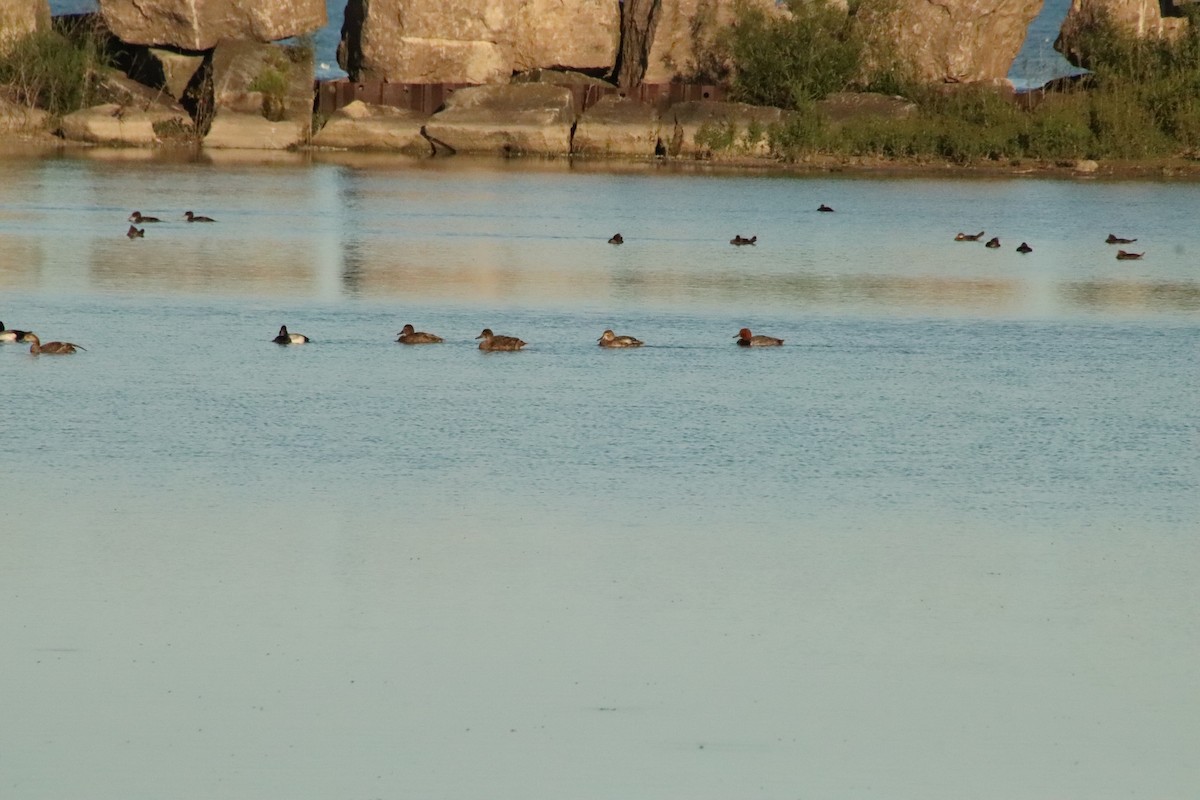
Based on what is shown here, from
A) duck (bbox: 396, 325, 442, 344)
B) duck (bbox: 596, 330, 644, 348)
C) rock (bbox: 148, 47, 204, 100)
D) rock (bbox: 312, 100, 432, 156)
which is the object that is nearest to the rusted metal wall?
rock (bbox: 312, 100, 432, 156)

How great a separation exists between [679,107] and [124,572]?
35.5 meters

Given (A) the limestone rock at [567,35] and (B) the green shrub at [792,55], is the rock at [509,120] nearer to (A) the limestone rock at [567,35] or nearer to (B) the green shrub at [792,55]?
(A) the limestone rock at [567,35]

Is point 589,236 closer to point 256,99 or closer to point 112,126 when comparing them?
point 256,99

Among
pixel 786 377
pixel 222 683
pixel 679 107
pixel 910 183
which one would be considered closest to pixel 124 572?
pixel 222 683

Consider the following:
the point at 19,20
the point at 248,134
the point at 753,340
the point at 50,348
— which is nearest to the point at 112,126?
the point at 248,134

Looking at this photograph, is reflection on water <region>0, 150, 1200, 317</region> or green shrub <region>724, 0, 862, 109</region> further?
green shrub <region>724, 0, 862, 109</region>

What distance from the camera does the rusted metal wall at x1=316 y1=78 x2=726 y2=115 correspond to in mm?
46312

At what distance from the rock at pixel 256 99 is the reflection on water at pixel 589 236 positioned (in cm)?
352

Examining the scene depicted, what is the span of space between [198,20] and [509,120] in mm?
7300

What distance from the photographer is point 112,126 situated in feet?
148

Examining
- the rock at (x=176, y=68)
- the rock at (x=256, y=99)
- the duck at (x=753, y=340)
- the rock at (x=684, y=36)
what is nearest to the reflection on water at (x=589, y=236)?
the duck at (x=753, y=340)

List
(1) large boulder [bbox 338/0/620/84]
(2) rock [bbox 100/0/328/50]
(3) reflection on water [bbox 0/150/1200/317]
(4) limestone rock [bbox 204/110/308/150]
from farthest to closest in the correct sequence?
(2) rock [bbox 100/0/328/50]
(1) large boulder [bbox 338/0/620/84]
(4) limestone rock [bbox 204/110/308/150]
(3) reflection on water [bbox 0/150/1200/317]

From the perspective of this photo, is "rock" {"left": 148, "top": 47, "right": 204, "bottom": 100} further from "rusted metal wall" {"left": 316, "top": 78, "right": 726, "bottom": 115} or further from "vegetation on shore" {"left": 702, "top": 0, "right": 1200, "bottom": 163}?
"vegetation on shore" {"left": 702, "top": 0, "right": 1200, "bottom": 163}

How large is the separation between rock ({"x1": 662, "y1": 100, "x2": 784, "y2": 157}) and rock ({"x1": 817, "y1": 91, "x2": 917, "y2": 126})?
1.04 metres
